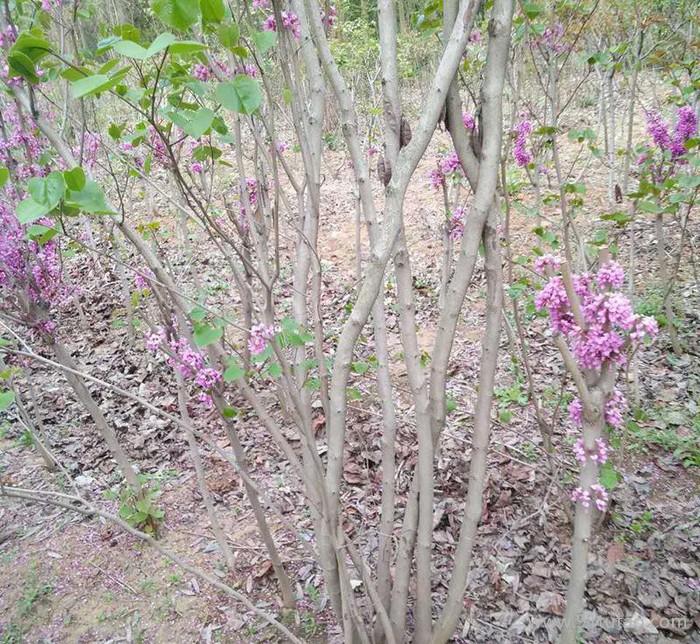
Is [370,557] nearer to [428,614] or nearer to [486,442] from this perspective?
[428,614]

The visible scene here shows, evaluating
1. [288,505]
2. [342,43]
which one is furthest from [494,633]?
[342,43]

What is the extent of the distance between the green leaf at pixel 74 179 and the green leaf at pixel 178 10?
31cm

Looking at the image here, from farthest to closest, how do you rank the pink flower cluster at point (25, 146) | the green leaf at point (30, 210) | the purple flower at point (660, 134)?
the purple flower at point (660, 134), the pink flower cluster at point (25, 146), the green leaf at point (30, 210)

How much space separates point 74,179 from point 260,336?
653 mm

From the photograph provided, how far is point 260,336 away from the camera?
4.78ft

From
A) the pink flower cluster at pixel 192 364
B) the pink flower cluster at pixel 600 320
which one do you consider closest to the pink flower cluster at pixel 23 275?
the pink flower cluster at pixel 192 364

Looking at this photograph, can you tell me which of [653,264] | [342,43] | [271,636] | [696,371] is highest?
[342,43]

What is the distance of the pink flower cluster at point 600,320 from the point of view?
1.15m

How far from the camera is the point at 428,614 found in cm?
177

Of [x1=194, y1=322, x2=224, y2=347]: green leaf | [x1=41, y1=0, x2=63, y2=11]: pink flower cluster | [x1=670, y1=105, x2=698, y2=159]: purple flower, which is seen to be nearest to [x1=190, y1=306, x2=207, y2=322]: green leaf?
[x1=194, y1=322, x2=224, y2=347]: green leaf

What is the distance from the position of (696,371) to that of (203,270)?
4.78 metres

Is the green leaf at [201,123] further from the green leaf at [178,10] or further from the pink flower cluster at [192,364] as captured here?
the pink flower cluster at [192,364]

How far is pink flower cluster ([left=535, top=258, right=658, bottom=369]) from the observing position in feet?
3.77

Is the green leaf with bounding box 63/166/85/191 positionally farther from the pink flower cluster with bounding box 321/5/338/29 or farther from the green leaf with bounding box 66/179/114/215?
the pink flower cluster with bounding box 321/5/338/29
